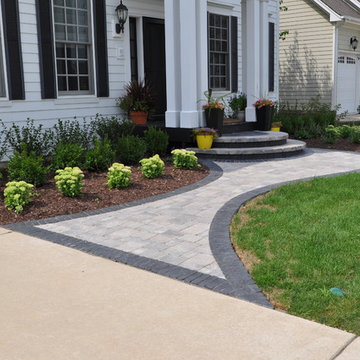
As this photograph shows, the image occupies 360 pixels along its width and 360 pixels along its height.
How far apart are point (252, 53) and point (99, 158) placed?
508 centimetres

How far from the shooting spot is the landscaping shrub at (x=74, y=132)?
27.1 feet

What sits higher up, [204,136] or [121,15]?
[121,15]

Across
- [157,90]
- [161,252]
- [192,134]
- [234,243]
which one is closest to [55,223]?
[161,252]

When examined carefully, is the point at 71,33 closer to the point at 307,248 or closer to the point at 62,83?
the point at 62,83

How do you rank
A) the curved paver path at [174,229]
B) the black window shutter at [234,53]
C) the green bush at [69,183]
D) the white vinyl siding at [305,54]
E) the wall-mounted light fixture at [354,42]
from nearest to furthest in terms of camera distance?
the curved paver path at [174,229] < the green bush at [69,183] < the black window shutter at [234,53] < the white vinyl siding at [305,54] < the wall-mounted light fixture at [354,42]

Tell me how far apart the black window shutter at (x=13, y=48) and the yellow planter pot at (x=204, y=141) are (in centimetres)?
328

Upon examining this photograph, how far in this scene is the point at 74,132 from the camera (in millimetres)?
8391

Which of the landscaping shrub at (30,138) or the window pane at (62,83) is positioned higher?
the window pane at (62,83)

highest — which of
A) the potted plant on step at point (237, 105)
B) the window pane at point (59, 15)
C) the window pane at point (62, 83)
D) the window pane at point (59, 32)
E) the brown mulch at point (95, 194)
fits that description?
the window pane at point (59, 15)

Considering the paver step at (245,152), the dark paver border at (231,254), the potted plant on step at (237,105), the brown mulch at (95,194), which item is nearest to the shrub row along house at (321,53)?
the potted plant on step at (237,105)

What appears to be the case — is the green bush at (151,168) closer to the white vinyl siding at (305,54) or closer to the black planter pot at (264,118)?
the black planter pot at (264,118)

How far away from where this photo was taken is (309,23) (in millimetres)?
18219

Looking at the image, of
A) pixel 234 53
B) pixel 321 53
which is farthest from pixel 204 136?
pixel 321 53

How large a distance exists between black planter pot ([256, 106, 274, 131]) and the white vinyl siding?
319 inches
